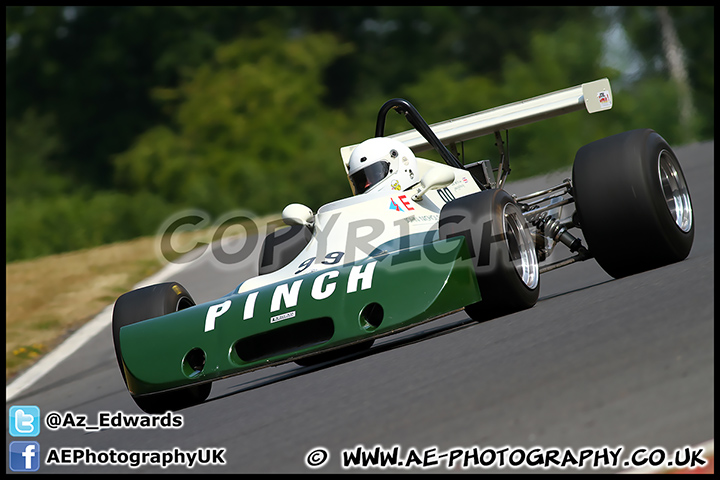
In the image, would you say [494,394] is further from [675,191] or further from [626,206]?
[675,191]

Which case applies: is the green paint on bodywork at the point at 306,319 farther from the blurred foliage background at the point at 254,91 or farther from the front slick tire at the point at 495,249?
the blurred foliage background at the point at 254,91

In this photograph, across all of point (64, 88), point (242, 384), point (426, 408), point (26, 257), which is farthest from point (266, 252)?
point (64, 88)

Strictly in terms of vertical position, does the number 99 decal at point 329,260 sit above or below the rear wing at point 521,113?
below

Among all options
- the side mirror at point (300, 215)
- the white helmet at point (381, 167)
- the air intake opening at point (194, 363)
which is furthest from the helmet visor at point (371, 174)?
the air intake opening at point (194, 363)

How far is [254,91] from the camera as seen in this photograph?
117 ft

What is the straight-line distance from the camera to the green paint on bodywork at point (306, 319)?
17.7 feet

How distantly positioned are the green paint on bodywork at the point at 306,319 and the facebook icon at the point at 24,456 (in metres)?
0.63

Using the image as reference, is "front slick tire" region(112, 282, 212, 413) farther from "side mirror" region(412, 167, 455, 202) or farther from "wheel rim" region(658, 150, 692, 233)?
"wheel rim" region(658, 150, 692, 233)

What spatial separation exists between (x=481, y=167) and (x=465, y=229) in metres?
2.37

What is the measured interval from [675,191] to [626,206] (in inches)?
29.3

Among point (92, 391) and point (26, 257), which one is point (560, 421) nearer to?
point (92, 391)

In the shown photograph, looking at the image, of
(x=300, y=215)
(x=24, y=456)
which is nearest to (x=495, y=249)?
(x=300, y=215)

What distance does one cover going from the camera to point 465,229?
5727 millimetres

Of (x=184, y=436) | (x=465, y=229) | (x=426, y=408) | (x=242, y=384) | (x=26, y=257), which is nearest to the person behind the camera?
(x=426, y=408)
